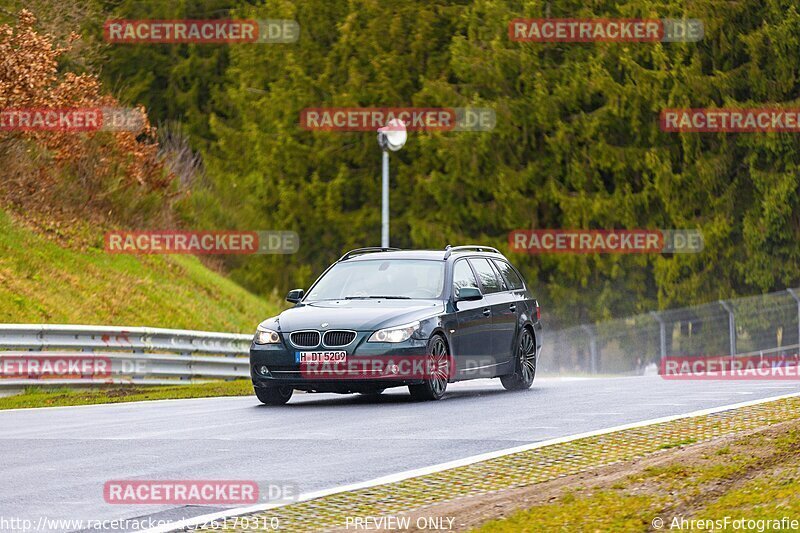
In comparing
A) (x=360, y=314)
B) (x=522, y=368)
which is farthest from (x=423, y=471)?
(x=522, y=368)

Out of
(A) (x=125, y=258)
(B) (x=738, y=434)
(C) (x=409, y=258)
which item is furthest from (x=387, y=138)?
(B) (x=738, y=434)

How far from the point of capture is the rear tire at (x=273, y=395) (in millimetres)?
17453

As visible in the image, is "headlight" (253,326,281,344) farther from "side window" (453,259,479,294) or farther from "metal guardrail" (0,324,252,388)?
"metal guardrail" (0,324,252,388)

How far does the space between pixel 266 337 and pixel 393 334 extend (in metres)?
1.41

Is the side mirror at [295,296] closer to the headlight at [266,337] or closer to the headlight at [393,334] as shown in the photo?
the headlight at [266,337]

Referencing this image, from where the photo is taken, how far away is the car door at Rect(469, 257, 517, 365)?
1888 centimetres

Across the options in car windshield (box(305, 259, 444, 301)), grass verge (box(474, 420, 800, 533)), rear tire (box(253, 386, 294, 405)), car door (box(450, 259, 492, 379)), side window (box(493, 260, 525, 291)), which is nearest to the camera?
grass verge (box(474, 420, 800, 533))

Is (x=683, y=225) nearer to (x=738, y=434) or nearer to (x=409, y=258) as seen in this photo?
(x=409, y=258)

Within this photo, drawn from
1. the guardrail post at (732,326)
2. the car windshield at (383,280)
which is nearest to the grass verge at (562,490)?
the car windshield at (383,280)

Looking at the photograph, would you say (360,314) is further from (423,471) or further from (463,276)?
(423,471)

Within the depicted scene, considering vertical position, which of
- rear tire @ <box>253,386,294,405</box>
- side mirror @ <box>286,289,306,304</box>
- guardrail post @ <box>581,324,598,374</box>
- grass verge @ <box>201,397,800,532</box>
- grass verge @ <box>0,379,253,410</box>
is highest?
side mirror @ <box>286,289,306,304</box>

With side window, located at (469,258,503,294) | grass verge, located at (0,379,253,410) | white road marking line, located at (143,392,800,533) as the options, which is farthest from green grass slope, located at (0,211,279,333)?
white road marking line, located at (143,392,800,533)

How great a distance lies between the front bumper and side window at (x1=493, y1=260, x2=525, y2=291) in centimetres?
345

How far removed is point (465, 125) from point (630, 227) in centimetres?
589
